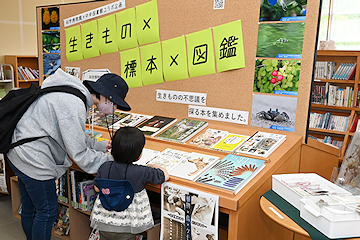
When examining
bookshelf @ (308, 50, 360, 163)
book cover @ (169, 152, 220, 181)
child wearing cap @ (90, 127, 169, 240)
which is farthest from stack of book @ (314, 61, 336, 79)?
child wearing cap @ (90, 127, 169, 240)

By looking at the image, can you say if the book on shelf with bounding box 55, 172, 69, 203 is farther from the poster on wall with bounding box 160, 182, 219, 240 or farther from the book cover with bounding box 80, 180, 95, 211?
the poster on wall with bounding box 160, 182, 219, 240

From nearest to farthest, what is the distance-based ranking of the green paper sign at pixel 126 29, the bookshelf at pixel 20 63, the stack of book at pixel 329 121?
the green paper sign at pixel 126 29 → the stack of book at pixel 329 121 → the bookshelf at pixel 20 63

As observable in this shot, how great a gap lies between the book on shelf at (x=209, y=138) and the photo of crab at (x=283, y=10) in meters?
0.81

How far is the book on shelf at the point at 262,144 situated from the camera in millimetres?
1777

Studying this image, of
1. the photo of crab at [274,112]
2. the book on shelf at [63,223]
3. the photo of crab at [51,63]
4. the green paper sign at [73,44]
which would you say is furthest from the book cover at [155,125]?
the photo of crab at [51,63]

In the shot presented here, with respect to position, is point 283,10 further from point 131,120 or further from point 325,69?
point 325,69

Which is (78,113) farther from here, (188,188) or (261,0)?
(261,0)

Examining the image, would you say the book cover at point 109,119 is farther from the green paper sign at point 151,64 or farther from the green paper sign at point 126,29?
the green paper sign at point 126,29

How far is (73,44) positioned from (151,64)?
1057 millimetres

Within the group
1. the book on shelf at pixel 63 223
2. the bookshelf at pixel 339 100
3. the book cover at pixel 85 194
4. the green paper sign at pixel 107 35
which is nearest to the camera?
the book cover at pixel 85 194

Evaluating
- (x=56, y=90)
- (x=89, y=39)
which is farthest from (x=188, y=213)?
(x=89, y=39)

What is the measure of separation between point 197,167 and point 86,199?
0.91 meters

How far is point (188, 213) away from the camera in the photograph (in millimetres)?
1495

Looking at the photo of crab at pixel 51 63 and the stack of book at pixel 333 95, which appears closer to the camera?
the photo of crab at pixel 51 63
